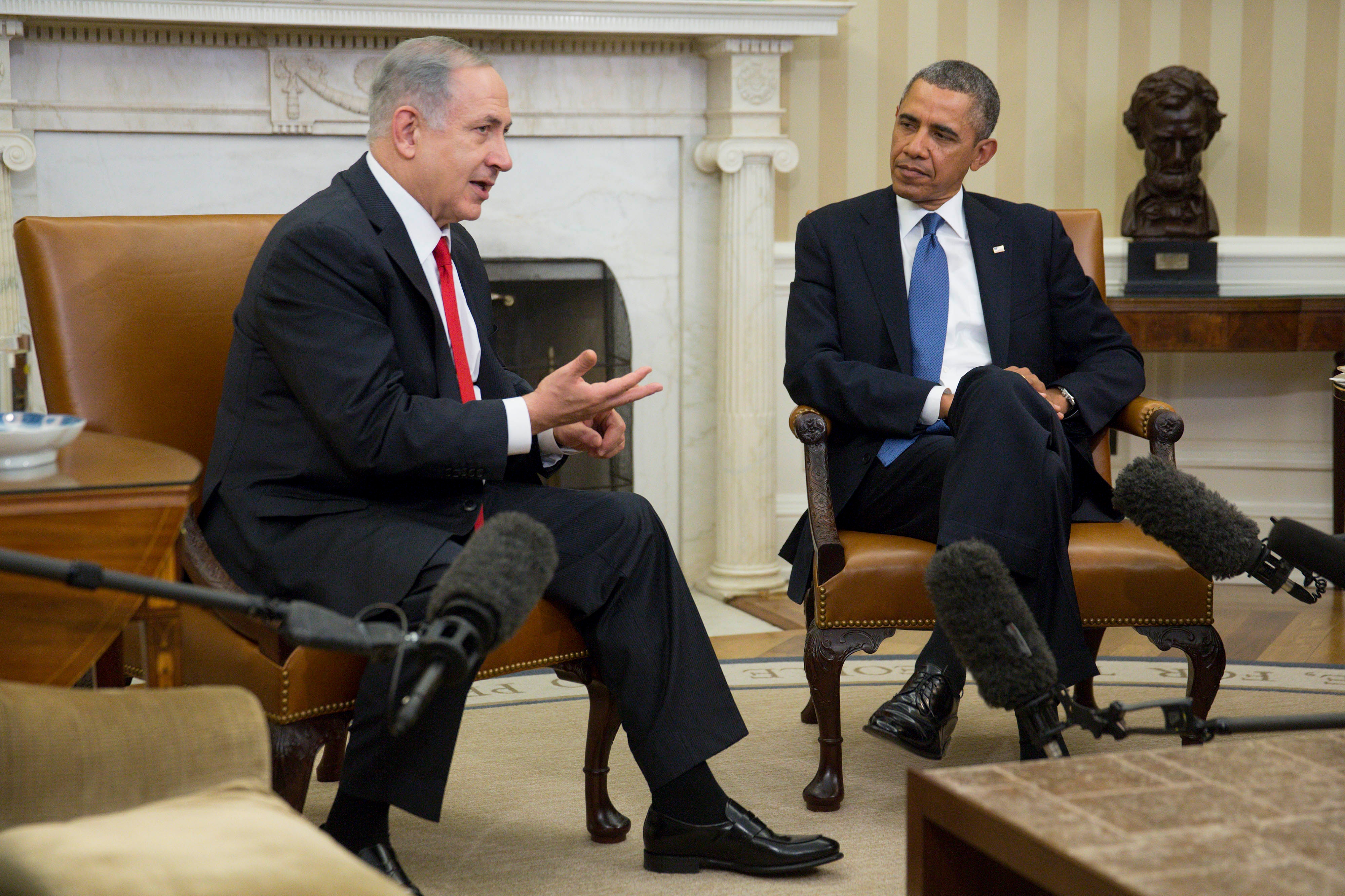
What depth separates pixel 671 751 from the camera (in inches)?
82.9

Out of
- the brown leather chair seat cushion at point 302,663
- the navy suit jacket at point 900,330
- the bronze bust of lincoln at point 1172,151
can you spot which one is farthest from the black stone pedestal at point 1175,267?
the brown leather chair seat cushion at point 302,663

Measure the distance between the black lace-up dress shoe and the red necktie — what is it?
93 centimetres

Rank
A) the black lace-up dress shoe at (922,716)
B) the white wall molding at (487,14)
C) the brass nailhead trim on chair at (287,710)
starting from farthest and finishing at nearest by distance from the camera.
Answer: the white wall molding at (487,14) < the black lace-up dress shoe at (922,716) < the brass nailhead trim on chair at (287,710)

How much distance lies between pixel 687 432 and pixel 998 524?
7.14 feet

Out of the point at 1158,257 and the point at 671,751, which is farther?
the point at 1158,257

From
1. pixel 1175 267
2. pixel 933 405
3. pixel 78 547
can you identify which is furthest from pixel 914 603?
pixel 1175 267

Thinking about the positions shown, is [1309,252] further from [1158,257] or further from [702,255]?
[702,255]

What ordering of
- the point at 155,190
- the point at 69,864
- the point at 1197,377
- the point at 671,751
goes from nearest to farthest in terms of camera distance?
1. the point at 69,864
2. the point at 671,751
3. the point at 155,190
4. the point at 1197,377

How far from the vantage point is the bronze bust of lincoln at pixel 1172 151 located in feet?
14.1

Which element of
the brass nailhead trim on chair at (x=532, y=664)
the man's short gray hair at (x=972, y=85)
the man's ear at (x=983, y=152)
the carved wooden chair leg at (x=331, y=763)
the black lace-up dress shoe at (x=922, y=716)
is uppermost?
the man's short gray hair at (x=972, y=85)

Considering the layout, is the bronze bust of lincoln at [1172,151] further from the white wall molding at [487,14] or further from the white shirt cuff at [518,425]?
the white shirt cuff at [518,425]

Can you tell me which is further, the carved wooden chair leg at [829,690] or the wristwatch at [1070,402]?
the wristwatch at [1070,402]

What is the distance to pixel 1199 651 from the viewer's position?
8.23ft

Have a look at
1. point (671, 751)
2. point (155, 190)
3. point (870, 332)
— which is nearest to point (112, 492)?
point (671, 751)
